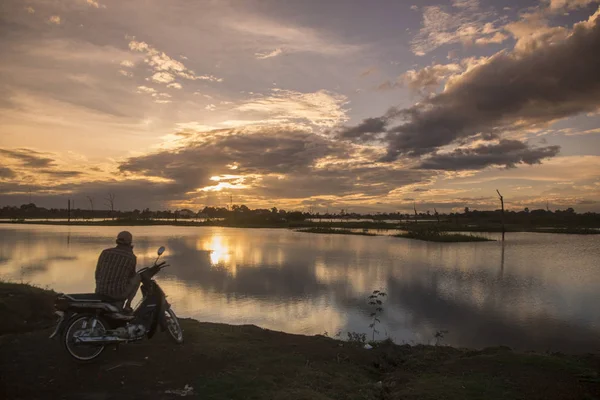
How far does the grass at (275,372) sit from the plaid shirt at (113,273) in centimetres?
138

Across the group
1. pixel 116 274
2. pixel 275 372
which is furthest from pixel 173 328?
pixel 275 372

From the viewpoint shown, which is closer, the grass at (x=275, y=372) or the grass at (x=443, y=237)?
the grass at (x=275, y=372)

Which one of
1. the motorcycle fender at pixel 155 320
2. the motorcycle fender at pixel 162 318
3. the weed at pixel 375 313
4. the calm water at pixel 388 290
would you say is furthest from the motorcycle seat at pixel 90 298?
the weed at pixel 375 313

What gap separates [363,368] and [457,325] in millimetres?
8776

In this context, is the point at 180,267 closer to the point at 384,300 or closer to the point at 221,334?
the point at 384,300

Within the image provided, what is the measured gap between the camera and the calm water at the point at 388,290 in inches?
620

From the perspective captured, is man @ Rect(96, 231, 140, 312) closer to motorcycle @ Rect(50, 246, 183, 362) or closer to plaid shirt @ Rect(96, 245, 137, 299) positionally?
plaid shirt @ Rect(96, 245, 137, 299)

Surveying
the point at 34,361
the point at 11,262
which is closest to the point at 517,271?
the point at 34,361

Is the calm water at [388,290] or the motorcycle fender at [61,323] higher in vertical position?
the motorcycle fender at [61,323]

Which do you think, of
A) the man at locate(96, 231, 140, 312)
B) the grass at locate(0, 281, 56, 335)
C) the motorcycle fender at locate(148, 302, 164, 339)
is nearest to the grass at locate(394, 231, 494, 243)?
the grass at locate(0, 281, 56, 335)

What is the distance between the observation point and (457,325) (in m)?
16.5

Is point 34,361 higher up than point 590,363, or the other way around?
point 34,361

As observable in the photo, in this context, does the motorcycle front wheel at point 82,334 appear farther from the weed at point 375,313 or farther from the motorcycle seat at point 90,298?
the weed at point 375,313

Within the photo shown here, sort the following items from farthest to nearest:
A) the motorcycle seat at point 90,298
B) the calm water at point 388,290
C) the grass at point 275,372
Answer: the calm water at point 388,290 → the motorcycle seat at point 90,298 → the grass at point 275,372
